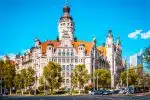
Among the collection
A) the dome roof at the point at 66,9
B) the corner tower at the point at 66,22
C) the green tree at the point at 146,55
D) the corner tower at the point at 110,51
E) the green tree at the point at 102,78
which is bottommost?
the green tree at the point at 102,78

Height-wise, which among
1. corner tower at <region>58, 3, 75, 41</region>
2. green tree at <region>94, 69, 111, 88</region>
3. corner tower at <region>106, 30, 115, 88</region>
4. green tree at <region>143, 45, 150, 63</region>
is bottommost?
green tree at <region>94, 69, 111, 88</region>

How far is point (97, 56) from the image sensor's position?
15862cm

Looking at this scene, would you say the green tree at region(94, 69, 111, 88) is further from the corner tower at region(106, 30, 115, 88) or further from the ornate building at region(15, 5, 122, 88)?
the corner tower at region(106, 30, 115, 88)

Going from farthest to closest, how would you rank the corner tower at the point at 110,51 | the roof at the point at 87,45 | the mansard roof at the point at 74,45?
the corner tower at the point at 110,51 < the roof at the point at 87,45 < the mansard roof at the point at 74,45

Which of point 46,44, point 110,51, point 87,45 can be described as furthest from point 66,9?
point 110,51

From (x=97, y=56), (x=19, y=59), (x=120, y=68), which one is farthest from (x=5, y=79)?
(x=120, y=68)

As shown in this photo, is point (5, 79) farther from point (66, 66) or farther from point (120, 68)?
point (120, 68)

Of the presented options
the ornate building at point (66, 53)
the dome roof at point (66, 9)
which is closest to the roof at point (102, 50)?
the ornate building at point (66, 53)

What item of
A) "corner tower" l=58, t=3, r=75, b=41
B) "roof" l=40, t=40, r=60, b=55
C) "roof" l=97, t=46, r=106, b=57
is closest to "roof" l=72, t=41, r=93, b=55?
"roof" l=40, t=40, r=60, b=55

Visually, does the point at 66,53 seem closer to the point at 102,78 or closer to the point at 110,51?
the point at 102,78

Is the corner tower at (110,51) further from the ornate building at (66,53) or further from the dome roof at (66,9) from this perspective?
the dome roof at (66,9)

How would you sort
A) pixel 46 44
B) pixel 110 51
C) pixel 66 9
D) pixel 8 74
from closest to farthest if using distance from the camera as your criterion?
pixel 8 74 → pixel 46 44 → pixel 66 9 → pixel 110 51

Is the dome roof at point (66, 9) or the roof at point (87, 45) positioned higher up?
the dome roof at point (66, 9)

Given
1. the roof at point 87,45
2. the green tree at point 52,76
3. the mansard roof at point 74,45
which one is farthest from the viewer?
the roof at point 87,45
